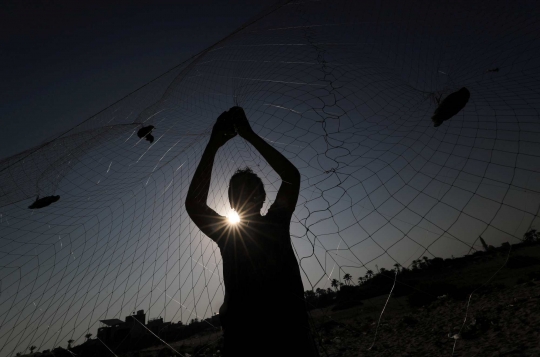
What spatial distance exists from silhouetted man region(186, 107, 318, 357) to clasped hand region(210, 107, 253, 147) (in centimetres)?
25

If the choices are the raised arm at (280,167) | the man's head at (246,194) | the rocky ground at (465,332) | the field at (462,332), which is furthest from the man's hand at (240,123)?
the rocky ground at (465,332)

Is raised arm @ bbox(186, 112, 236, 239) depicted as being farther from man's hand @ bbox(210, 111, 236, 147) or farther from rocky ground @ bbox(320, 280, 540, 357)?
rocky ground @ bbox(320, 280, 540, 357)

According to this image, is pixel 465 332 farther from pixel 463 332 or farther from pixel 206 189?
pixel 206 189

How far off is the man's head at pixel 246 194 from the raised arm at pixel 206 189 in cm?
19

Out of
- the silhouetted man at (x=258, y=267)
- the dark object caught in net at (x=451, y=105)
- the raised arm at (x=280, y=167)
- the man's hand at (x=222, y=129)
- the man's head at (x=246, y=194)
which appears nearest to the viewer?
the silhouetted man at (x=258, y=267)

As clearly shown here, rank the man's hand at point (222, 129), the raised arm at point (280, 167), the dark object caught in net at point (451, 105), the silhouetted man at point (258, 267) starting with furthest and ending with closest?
the dark object caught in net at point (451, 105) → the man's hand at point (222, 129) → the raised arm at point (280, 167) → the silhouetted man at point (258, 267)

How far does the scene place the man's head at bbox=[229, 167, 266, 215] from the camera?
1770 millimetres

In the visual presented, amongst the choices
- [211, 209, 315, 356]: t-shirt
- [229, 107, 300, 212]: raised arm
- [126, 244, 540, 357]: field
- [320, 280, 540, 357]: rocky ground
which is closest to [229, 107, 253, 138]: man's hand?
[229, 107, 300, 212]: raised arm

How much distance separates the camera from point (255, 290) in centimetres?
125

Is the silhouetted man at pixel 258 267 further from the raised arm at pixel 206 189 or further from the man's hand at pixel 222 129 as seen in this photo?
the man's hand at pixel 222 129

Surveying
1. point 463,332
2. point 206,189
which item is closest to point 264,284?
point 206,189

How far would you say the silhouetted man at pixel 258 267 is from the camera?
1138 mm

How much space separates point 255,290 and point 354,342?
17.0 m

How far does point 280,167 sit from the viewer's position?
1.76 metres
